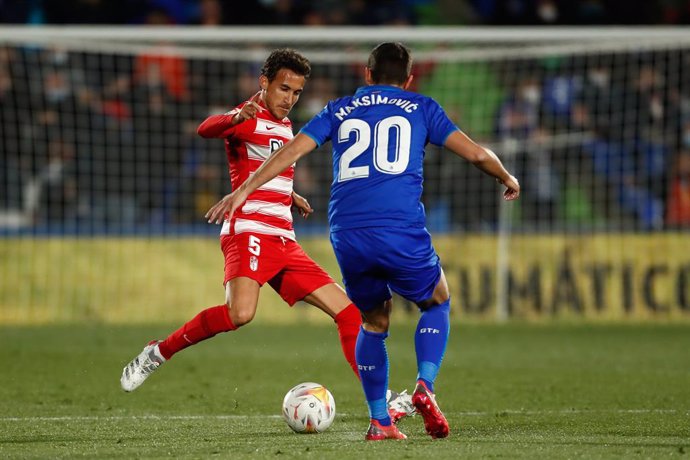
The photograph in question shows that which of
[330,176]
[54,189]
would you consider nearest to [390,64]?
[330,176]

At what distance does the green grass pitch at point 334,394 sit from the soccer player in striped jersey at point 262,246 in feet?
1.54

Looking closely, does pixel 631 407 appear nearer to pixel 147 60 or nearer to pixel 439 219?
pixel 439 219

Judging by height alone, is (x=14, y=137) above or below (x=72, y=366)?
above

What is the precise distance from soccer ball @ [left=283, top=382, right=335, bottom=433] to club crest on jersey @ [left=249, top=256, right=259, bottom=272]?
3.11ft

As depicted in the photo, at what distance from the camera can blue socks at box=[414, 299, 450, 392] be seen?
18.2 ft

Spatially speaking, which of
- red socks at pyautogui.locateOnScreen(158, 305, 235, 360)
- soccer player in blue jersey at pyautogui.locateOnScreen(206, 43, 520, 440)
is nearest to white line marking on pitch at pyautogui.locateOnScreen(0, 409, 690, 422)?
red socks at pyautogui.locateOnScreen(158, 305, 235, 360)

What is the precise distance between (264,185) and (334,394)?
5.76 ft

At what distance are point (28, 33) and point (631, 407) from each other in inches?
327

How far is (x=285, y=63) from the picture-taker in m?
6.68

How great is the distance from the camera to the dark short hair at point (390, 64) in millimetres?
5508

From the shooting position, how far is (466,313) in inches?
586

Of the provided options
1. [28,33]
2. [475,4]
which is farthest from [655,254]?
[28,33]

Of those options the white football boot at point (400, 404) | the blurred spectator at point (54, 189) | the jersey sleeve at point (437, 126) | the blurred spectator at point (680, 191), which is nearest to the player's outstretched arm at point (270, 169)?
the jersey sleeve at point (437, 126)

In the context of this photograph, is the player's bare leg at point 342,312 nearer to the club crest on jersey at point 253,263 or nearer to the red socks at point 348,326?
the red socks at point 348,326
